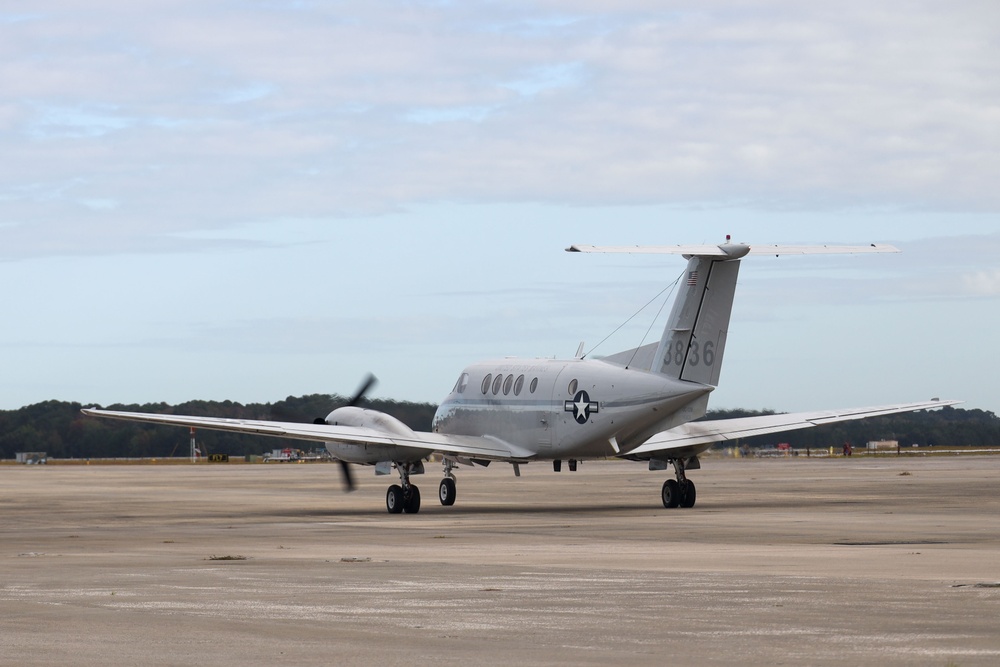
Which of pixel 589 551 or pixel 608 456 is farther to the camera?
pixel 608 456

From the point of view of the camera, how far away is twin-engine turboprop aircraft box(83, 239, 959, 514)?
111 feet

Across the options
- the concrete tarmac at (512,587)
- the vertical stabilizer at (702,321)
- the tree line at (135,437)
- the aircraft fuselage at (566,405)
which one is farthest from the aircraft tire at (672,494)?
the tree line at (135,437)

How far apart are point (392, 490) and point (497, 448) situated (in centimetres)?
352

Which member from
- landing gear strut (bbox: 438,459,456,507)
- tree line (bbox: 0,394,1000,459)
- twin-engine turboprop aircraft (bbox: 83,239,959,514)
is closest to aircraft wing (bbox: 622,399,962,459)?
twin-engine turboprop aircraft (bbox: 83,239,959,514)

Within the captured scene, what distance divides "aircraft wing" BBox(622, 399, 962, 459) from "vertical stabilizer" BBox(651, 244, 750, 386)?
7.58 ft

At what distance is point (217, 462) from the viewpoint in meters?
126

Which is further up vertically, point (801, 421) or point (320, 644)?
point (801, 421)

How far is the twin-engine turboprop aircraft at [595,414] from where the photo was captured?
33688mm

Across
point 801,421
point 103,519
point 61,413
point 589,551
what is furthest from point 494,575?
point 61,413

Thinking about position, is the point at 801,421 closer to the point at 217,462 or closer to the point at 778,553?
the point at 778,553

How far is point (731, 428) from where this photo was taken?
36562 mm

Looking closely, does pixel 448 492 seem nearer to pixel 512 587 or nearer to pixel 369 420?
pixel 369 420

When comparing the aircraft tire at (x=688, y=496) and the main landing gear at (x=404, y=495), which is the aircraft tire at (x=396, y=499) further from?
the aircraft tire at (x=688, y=496)

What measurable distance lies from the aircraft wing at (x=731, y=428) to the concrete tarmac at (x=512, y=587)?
1695mm
